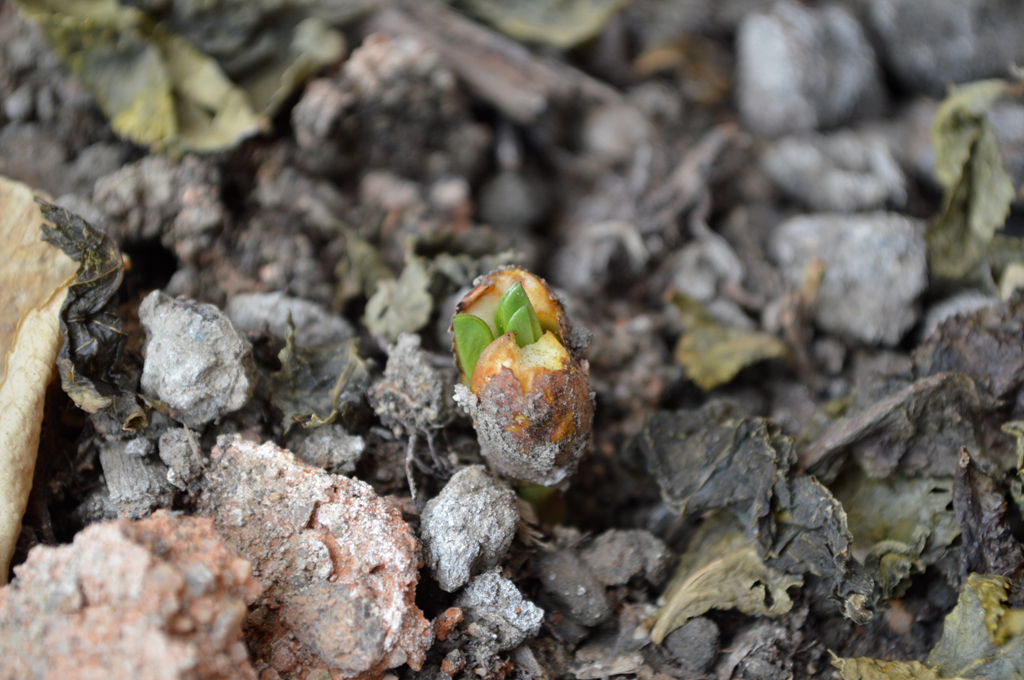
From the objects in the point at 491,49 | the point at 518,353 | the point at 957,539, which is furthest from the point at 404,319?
the point at 957,539

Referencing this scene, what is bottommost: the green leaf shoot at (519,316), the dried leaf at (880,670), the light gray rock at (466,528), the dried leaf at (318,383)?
the dried leaf at (880,670)

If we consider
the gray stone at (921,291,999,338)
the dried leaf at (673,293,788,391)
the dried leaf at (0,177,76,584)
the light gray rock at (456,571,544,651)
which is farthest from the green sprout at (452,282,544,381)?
the gray stone at (921,291,999,338)

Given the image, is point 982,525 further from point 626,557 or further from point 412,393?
point 412,393

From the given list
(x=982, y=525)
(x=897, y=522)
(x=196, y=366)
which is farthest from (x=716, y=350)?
(x=196, y=366)

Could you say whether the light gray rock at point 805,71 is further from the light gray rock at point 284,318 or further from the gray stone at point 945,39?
the light gray rock at point 284,318

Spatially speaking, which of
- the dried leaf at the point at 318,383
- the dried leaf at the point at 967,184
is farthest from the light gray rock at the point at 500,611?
the dried leaf at the point at 967,184

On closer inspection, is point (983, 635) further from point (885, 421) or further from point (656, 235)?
point (656, 235)

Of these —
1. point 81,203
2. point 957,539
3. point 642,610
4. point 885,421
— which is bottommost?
point 642,610
